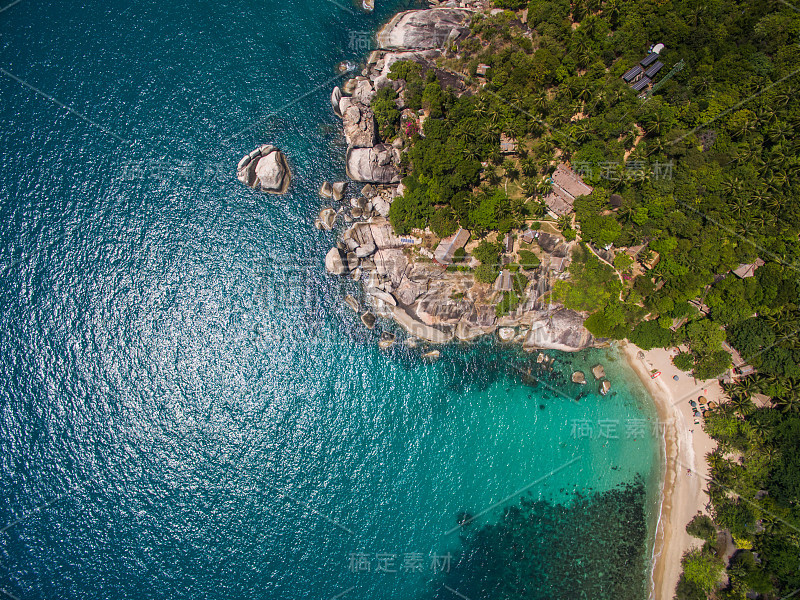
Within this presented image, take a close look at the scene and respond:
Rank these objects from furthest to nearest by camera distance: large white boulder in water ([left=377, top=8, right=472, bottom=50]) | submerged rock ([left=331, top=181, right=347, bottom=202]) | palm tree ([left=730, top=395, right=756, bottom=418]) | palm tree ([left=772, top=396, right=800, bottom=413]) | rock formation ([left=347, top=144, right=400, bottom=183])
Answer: large white boulder in water ([left=377, top=8, right=472, bottom=50]), submerged rock ([left=331, top=181, right=347, bottom=202]), rock formation ([left=347, top=144, right=400, bottom=183]), palm tree ([left=730, top=395, right=756, bottom=418]), palm tree ([left=772, top=396, right=800, bottom=413])

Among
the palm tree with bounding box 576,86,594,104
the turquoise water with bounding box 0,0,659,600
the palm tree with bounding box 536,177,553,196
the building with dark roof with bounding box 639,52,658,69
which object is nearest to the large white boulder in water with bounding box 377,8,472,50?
the turquoise water with bounding box 0,0,659,600

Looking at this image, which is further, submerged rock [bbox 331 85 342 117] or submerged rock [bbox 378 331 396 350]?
submerged rock [bbox 331 85 342 117]

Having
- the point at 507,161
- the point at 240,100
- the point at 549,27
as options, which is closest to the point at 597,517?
the point at 507,161

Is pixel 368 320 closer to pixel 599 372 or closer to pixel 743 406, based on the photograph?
pixel 599 372

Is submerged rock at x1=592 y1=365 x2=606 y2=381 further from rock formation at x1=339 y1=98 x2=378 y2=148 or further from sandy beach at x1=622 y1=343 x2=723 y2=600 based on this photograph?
rock formation at x1=339 y1=98 x2=378 y2=148

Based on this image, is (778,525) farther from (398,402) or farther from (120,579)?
(120,579)

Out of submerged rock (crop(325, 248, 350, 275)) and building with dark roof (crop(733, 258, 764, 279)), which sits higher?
building with dark roof (crop(733, 258, 764, 279))

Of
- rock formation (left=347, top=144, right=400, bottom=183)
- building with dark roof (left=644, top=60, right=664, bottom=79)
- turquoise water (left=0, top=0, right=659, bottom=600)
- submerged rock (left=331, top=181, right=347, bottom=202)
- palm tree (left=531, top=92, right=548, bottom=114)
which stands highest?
building with dark roof (left=644, top=60, right=664, bottom=79)
